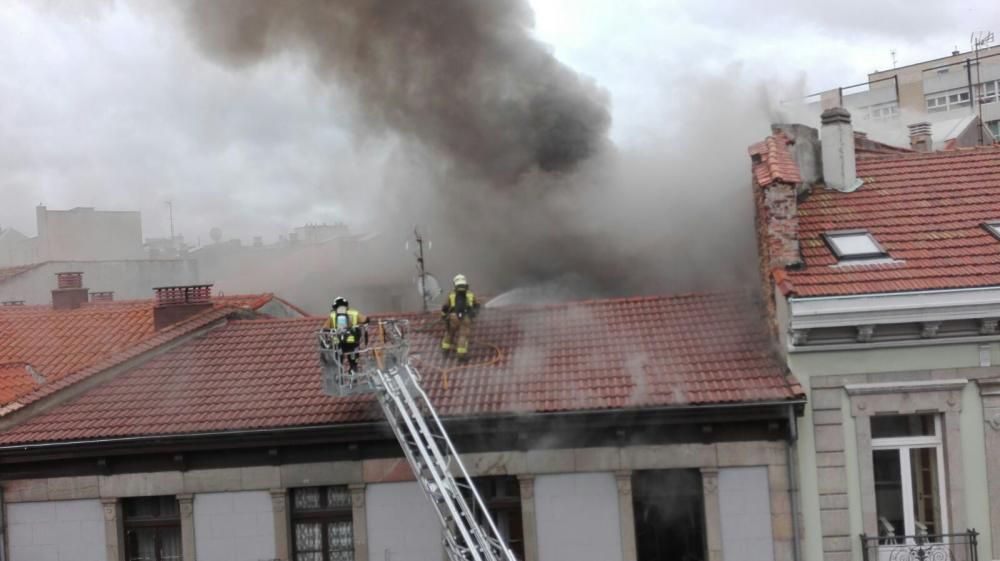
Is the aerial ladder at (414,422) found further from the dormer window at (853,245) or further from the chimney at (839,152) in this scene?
the chimney at (839,152)

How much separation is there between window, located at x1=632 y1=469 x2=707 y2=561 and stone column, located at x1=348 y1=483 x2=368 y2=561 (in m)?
3.31

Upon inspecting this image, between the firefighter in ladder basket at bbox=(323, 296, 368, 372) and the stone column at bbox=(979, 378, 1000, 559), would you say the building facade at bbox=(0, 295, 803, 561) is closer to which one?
the firefighter in ladder basket at bbox=(323, 296, 368, 372)

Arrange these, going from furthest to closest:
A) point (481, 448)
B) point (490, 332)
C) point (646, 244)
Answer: point (646, 244) < point (490, 332) < point (481, 448)

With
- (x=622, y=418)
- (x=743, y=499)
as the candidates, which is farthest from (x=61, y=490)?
(x=743, y=499)

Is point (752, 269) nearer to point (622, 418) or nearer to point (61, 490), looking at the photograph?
Answer: point (622, 418)

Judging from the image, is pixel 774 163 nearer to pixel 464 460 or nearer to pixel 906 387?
pixel 906 387

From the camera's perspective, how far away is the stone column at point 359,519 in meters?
12.1

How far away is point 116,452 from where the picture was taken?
1213cm

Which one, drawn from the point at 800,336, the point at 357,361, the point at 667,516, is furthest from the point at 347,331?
the point at 800,336

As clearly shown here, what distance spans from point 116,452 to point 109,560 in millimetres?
1398

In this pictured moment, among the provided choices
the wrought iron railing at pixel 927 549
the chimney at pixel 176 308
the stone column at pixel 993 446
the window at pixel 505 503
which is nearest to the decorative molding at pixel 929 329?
the stone column at pixel 993 446

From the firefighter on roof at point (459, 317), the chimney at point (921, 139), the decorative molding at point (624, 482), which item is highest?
the chimney at point (921, 139)

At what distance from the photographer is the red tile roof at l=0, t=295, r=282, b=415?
1415cm

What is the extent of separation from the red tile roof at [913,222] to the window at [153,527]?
8.18 m
